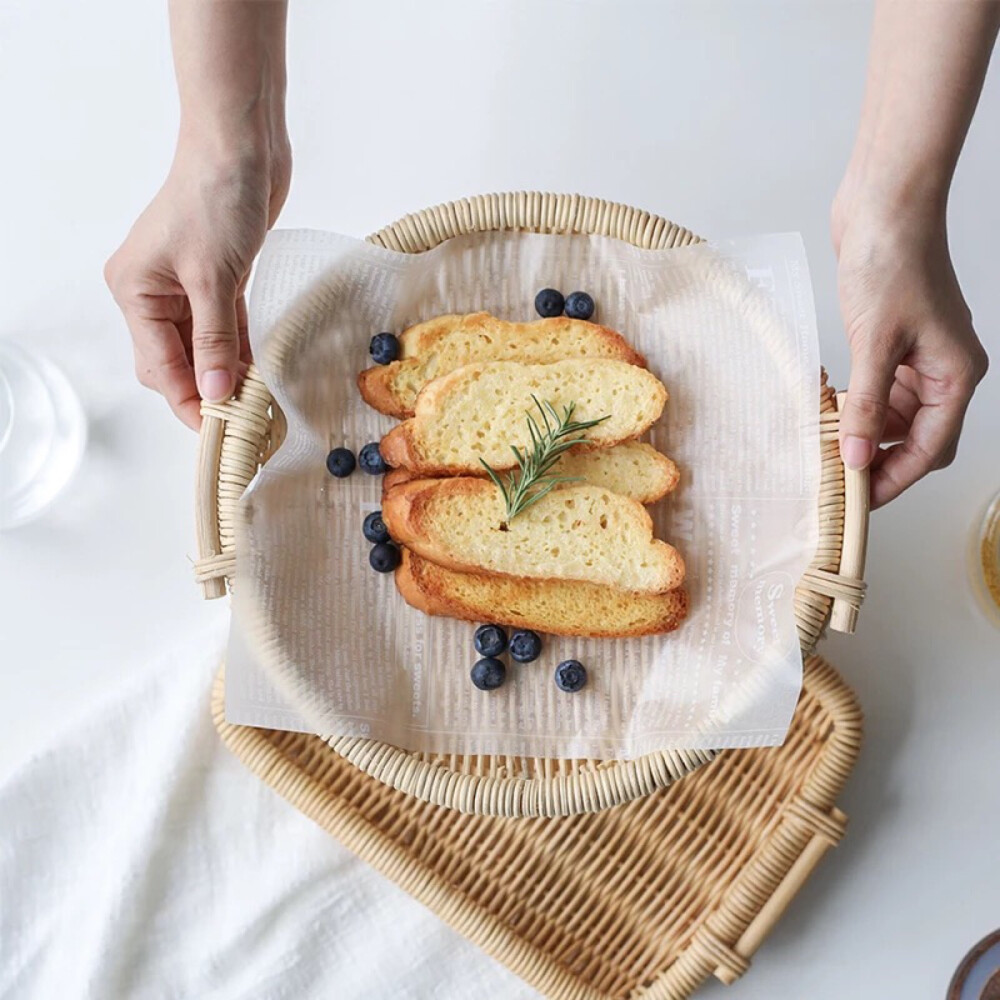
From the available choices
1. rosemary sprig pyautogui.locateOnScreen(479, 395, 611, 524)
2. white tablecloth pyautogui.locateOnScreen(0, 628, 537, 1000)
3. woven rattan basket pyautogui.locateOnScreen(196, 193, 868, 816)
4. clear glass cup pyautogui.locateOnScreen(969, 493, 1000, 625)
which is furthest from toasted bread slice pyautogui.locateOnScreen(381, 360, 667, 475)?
clear glass cup pyautogui.locateOnScreen(969, 493, 1000, 625)

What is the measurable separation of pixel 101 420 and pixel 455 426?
19.4 inches

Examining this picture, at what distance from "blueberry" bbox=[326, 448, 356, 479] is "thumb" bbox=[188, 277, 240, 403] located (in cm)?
13

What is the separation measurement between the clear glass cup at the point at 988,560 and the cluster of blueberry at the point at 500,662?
0.53 metres

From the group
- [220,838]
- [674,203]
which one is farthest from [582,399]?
[220,838]

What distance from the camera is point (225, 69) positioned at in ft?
3.20

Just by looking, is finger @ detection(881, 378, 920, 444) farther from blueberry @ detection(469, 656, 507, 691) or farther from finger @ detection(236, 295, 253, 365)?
finger @ detection(236, 295, 253, 365)

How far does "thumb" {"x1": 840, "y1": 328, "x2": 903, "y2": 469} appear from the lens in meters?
0.94

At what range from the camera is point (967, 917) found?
4.19ft

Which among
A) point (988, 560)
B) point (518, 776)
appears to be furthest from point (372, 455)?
point (988, 560)

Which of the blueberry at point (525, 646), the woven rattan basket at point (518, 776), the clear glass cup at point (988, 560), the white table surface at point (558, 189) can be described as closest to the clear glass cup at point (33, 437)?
the white table surface at point (558, 189)

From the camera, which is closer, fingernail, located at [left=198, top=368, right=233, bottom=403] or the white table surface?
fingernail, located at [left=198, top=368, right=233, bottom=403]

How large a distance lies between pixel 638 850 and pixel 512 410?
502 millimetres

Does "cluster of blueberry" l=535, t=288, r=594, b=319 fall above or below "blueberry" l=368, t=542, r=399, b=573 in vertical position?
above

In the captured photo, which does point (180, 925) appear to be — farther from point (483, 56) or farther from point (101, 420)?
point (483, 56)
